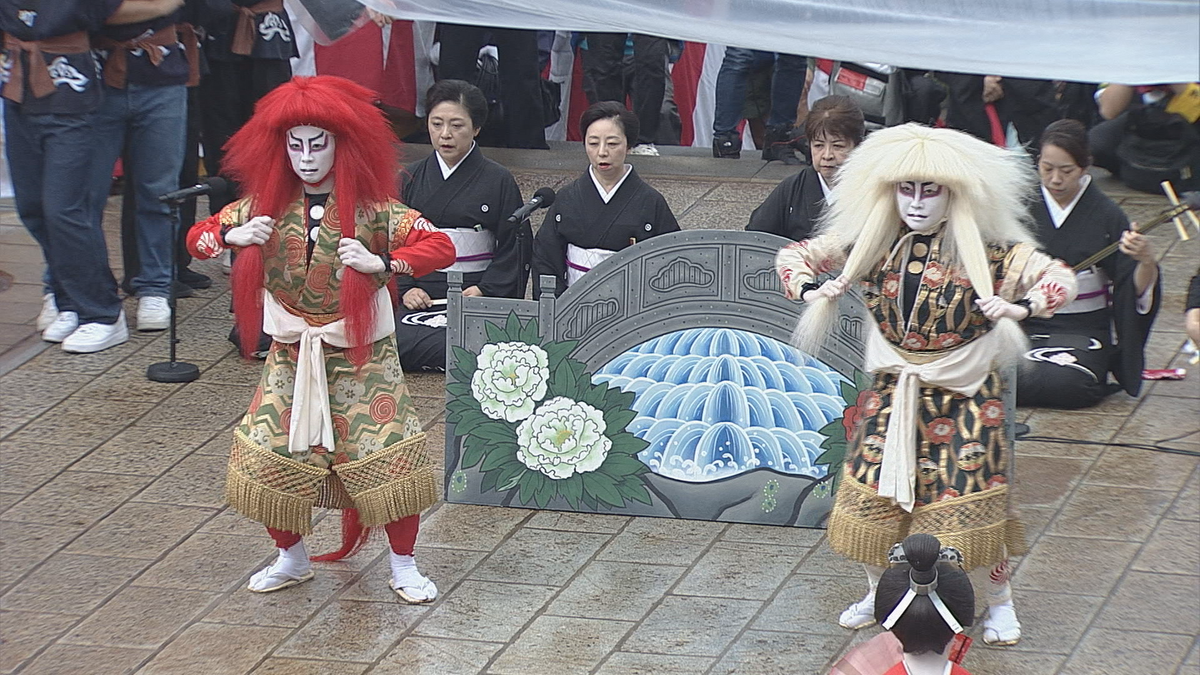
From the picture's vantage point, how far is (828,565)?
4.97 meters

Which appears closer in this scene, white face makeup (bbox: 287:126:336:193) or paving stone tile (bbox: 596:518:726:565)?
white face makeup (bbox: 287:126:336:193)

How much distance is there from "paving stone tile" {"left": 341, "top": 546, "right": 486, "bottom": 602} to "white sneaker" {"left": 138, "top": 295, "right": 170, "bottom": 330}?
2.45 metres

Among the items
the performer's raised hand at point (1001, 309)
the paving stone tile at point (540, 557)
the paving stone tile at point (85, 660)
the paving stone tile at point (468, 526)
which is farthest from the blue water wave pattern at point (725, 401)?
the paving stone tile at point (85, 660)

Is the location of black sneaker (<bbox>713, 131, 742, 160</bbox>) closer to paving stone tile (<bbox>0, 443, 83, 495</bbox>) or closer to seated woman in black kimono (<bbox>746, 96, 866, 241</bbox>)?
seated woman in black kimono (<bbox>746, 96, 866, 241</bbox>)

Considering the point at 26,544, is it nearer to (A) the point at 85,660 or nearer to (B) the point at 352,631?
(A) the point at 85,660

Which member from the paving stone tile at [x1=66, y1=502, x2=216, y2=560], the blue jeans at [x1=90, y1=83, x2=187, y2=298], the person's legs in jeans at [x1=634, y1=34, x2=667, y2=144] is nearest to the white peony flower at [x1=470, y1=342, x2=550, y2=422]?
the paving stone tile at [x1=66, y1=502, x2=216, y2=560]

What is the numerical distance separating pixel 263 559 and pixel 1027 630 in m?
2.33

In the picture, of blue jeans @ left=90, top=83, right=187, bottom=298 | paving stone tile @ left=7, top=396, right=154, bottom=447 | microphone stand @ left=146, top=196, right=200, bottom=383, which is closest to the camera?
paving stone tile @ left=7, top=396, right=154, bottom=447

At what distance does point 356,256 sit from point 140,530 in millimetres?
1440

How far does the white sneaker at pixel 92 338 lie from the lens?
22.1ft

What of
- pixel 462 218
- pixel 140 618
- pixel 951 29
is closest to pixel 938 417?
pixel 951 29

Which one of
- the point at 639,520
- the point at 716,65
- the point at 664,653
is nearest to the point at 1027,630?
the point at 664,653

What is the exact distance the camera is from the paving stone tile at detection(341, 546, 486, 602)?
15.6ft

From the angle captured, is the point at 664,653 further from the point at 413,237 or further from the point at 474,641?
the point at 413,237
